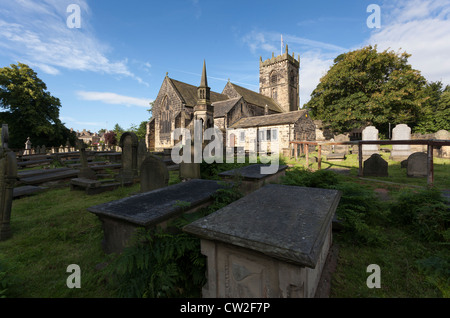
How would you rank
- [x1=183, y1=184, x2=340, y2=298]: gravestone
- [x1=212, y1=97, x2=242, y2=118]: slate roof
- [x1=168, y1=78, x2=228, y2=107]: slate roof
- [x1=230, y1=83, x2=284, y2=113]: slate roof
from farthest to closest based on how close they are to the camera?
1. [x1=230, y1=83, x2=284, y2=113]: slate roof
2. [x1=168, y1=78, x2=228, y2=107]: slate roof
3. [x1=212, y1=97, x2=242, y2=118]: slate roof
4. [x1=183, y1=184, x2=340, y2=298]: gravestone

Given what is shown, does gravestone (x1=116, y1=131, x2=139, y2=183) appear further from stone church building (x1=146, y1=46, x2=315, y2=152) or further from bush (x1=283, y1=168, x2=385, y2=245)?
bush (x1=283, y1=168, x2=385, y2=245)

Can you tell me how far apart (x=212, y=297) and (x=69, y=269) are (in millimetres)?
2294

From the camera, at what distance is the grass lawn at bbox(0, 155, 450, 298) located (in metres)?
2.39

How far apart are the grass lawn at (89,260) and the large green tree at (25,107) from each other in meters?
29.8

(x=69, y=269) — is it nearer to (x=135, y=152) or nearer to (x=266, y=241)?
(x=266, y=241)

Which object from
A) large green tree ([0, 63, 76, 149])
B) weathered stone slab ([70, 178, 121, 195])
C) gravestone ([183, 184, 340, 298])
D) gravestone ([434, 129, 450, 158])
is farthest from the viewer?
large green tree ([0, 63, 76, 149])

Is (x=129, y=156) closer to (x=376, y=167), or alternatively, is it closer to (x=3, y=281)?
(x=3, y=281)

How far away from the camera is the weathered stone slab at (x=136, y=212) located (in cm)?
274

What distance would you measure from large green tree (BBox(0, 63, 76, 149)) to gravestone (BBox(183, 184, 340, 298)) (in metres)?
34.0

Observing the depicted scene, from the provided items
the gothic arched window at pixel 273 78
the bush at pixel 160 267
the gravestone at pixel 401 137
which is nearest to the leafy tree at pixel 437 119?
the gothic arched window at pixel 273 78

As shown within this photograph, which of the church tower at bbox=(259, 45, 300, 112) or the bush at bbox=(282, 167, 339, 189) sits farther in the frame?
the church tower at bbox=(259, 45, 300, 112)

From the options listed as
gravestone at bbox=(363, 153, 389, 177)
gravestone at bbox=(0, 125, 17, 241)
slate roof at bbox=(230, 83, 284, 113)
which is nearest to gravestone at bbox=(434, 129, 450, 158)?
gravestone at bbox=(363, 153, 389, 177)

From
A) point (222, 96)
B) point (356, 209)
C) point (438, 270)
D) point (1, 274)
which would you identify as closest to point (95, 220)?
point (1, 274)

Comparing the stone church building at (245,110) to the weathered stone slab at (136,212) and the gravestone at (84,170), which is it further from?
the weathered stone slab at (136,212)
